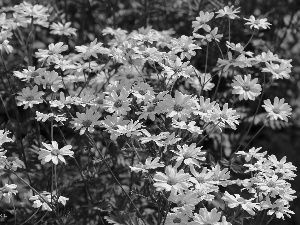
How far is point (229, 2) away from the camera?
4.58m

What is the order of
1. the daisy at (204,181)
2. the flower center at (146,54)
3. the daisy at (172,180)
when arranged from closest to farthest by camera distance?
the daisy at (172,180) < the daisy at (204,181) < the flower center at (146,54)

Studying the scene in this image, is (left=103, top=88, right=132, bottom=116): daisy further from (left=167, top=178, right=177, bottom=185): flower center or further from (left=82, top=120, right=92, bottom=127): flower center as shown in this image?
(left=167, top=178, right=177, bottom=185): flower center

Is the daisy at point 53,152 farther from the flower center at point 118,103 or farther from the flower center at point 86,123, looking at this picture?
the flower center at point 118,103

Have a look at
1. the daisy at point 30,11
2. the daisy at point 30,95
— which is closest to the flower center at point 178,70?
the daisy at point 30,95

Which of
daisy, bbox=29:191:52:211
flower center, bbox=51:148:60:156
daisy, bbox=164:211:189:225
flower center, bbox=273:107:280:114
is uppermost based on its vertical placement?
flower center, bbox=51:148:60:156

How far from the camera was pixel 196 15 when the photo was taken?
4430 mm

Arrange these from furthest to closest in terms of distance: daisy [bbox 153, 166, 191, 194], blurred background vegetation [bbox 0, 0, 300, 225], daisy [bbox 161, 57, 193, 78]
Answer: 1. blurred background vegetation [bbox 0, 0, 300, 225]
2. daisy [bbox 161, 57, 193, 78]
3. daisy [bbox 153, 166, 191, 194]

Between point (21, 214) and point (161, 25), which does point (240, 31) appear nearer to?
point (161, 25)

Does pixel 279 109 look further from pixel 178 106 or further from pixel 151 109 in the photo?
pixel 151 109

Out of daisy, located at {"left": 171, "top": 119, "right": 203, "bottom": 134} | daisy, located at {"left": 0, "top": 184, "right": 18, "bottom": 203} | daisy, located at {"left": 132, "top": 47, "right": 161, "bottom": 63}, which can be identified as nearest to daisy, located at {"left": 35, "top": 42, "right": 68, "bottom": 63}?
daisy, located at {"left": 132, "top": 47, "right": 161, "bottom": 63}

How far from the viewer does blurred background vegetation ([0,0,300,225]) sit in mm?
4578

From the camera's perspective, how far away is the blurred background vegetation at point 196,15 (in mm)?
4578

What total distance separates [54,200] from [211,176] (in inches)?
33.3

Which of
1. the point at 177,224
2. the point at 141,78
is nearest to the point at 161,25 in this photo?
the point at 141,78
